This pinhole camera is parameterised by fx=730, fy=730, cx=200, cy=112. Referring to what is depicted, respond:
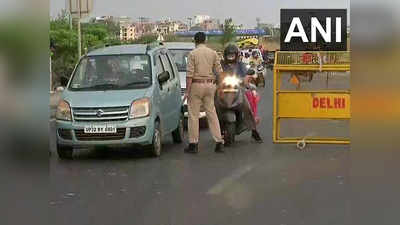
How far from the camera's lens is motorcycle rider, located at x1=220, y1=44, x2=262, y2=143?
1091 cm

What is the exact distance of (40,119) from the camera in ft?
9.23

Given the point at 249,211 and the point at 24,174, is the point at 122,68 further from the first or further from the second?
the point at 24,174

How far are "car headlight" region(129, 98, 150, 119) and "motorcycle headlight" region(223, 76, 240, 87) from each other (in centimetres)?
158

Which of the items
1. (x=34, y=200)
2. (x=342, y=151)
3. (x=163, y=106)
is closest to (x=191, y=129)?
(x=163, y=106)

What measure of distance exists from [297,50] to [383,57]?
621cm

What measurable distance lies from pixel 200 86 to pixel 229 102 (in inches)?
35.3

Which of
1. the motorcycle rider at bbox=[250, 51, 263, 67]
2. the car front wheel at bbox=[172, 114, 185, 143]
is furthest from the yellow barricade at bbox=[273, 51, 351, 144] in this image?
the motorcycle rider at bbox=[250, 51, 263, 67]

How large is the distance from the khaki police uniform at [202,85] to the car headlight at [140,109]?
75 cm

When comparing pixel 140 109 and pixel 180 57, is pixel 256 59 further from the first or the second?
pixel 140 109

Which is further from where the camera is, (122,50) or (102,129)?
(122,50)

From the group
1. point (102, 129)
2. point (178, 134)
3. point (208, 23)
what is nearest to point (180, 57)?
point (208, 23)

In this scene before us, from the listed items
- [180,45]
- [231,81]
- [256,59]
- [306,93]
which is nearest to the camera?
[306,93]

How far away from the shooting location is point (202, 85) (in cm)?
1005

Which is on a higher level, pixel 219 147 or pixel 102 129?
pixel 102 129
